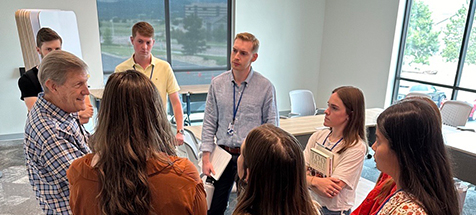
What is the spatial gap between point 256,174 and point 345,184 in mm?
804

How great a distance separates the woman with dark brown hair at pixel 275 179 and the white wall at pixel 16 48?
4.58m

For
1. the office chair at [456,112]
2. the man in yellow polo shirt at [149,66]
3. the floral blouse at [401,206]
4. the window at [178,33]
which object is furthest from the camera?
the window at [178,33]

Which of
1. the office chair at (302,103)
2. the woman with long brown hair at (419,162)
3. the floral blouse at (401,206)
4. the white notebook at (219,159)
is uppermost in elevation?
the woman with long brown hair at (419,162)

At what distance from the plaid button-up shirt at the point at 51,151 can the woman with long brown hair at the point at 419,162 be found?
3.69 ft

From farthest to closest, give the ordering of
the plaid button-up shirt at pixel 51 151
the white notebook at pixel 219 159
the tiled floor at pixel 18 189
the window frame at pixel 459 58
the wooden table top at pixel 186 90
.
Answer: the wooden table top at pixel 186 90, the window frame at pixel 459 58, the tiled floor at pixel 18 189, the white notebook at pixel 219 159, the plaid button-up shirt at pixel 51 151

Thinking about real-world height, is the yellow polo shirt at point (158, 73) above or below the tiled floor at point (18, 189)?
above

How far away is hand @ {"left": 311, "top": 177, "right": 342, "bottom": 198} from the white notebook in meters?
0.58

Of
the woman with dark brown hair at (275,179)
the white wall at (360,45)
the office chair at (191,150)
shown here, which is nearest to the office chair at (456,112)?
the white wall at (360,45)

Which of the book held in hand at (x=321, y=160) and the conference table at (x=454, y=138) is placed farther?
the conference table at (x=454, y=138)

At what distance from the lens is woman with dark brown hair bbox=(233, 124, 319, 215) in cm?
88

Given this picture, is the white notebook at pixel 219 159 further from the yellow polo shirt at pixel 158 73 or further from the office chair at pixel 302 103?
the office chair at pixel 302 103

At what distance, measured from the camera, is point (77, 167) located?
37.0 inches

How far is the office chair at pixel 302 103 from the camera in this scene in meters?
4.38

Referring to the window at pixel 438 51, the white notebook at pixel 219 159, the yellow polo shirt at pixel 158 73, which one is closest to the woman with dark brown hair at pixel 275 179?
the white notebook at pixel 219 159
